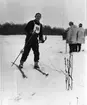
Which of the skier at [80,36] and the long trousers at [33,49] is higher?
the skier at [80,36]

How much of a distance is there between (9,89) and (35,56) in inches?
7.7

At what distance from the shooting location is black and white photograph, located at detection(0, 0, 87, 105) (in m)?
1.41

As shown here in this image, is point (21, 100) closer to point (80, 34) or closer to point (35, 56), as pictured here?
point (35, 56)

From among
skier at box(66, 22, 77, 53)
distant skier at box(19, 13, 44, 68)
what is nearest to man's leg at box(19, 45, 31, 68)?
distant skier at box(19, 13, 44, 68)

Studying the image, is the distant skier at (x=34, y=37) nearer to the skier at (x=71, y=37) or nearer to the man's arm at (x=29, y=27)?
the man's arm at (x=29, y=27)

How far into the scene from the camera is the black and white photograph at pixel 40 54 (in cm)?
141

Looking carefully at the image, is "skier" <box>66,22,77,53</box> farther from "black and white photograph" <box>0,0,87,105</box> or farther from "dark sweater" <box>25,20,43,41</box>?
"dark sweater" <box>25,20,43,41</box>

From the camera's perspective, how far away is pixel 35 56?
1429 mm

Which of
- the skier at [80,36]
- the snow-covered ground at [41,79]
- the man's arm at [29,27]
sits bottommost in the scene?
the snow-covered ground at [41,79]

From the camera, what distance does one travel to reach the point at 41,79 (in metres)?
1.44

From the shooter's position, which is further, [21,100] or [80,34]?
[80,34]

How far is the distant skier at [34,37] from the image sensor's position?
142 centimetres

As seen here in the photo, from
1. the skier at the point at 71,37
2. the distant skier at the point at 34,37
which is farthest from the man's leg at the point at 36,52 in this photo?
the skier at the point at 71,37

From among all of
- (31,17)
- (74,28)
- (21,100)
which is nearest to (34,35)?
(31,17)
